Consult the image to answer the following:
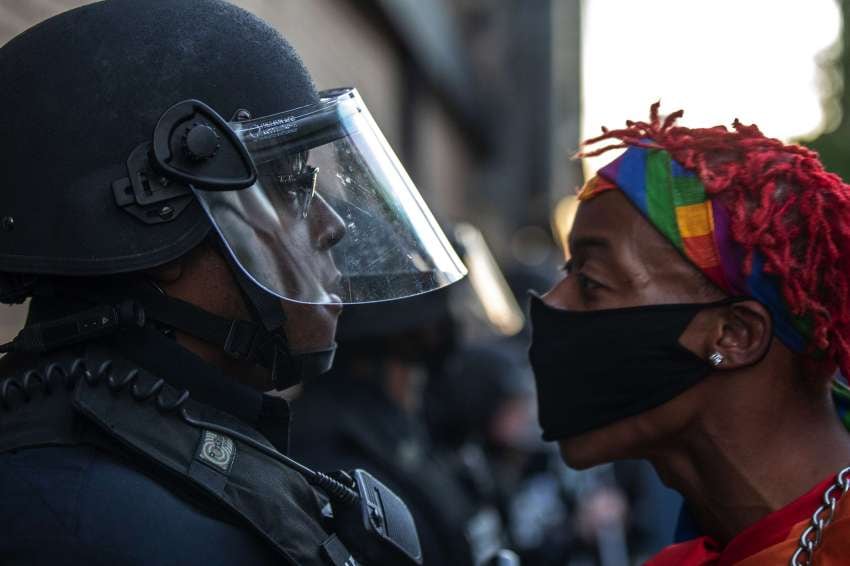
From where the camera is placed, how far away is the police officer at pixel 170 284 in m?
1.61

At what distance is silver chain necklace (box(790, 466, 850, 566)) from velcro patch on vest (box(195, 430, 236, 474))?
102 cm

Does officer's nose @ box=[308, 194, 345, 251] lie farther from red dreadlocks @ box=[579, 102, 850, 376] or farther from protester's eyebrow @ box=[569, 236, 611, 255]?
red dreadlocks @ box=[579, 102, 850, 376]

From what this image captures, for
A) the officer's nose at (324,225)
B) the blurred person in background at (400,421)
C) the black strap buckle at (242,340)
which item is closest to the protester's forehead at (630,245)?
the officer's nose at (324,225)

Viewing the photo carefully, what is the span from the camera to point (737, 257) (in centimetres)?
213

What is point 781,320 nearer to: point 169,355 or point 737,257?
point 737,257

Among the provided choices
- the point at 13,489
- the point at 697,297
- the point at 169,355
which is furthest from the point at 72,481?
the point at 697,297

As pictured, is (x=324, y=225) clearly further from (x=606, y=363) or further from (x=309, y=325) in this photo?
(x=606, y=363)

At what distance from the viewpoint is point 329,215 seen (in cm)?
200

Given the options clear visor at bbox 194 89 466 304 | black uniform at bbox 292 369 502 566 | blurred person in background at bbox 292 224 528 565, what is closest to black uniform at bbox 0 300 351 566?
clear visor at bbox 194 89 466 304

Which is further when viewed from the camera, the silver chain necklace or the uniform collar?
the silver chain necklace

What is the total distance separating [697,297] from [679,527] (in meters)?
0.57

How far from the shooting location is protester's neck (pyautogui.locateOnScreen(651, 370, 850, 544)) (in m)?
2.09

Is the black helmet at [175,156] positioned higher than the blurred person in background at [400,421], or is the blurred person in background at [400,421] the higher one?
the black helmet at [175,156]

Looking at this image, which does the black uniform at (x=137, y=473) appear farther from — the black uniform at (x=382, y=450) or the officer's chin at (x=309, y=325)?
the black uniform at (x=382, y=450)
